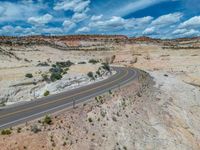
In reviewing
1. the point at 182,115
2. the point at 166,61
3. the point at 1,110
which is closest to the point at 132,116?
the point at 182,115

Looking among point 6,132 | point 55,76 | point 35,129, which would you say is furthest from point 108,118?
point 55,76

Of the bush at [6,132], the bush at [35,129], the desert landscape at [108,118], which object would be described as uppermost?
the bush at [6,132]

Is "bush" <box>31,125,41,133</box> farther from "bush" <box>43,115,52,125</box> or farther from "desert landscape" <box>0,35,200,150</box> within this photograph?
"bush" <box>43,115,52,125</box>

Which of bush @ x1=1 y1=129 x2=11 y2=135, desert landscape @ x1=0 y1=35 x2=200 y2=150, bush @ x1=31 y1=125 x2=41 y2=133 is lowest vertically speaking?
desert landscape @ x1=0 y1=35 x2=200 y2=150

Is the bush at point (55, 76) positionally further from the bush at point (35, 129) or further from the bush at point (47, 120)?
the bush at point (35, 129)

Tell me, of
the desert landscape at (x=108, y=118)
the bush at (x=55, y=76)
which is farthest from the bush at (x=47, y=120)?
the bush at (x=55, y=76)

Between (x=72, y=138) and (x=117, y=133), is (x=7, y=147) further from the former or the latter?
(x=117, y=133)

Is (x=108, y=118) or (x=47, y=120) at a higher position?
(x=47, y=120)

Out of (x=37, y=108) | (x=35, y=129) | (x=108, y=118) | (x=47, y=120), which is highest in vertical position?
(x=47, y=120)

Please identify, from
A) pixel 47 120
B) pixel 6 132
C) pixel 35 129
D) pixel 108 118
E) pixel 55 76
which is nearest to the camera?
pixel 6 132

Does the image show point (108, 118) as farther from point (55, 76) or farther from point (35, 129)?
point (55, 76)

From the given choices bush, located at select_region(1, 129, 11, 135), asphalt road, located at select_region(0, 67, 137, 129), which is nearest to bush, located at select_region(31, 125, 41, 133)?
bush, located at select_region(1, 129, 11, 135)

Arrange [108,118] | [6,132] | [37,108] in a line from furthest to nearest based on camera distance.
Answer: [37,108] → [108,118] → [6,132]
